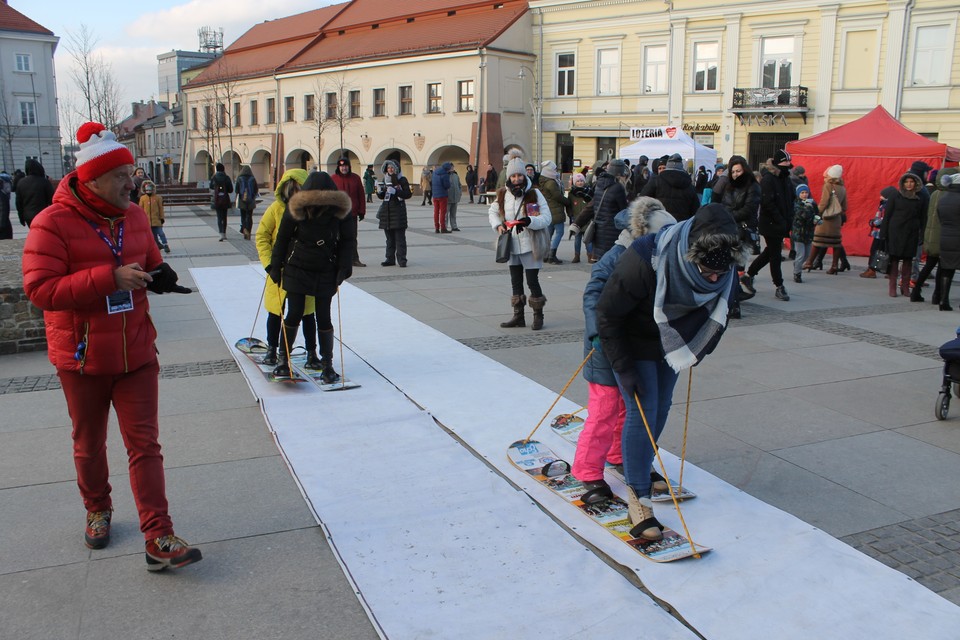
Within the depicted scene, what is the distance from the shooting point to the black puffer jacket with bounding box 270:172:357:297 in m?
6.07

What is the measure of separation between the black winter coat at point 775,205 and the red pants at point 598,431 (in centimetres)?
650

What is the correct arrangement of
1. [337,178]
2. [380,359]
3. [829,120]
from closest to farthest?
[380,359]
[337,178]
[829,120]

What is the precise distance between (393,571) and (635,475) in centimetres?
123

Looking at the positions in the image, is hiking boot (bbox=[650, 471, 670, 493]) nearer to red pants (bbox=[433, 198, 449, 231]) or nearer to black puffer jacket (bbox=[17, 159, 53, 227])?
black puffer jacket (bbox=[17, 159, 53, 227])

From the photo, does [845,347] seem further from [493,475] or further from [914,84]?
[914,84]

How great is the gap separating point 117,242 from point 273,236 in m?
3.40

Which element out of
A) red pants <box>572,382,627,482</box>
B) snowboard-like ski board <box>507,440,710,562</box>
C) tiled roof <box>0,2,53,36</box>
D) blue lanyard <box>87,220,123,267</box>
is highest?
tiled roof <box>0,2,53,36</box>

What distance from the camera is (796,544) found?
3857mm

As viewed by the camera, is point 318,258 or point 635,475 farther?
point 318,258

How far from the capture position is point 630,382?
3789 mm

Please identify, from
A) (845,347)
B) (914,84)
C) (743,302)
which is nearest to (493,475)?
(845,347)

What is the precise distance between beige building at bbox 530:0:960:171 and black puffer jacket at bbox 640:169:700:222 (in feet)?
79.1

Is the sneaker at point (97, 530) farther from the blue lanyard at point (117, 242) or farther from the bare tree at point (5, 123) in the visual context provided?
the bare tree at point (5, 123)

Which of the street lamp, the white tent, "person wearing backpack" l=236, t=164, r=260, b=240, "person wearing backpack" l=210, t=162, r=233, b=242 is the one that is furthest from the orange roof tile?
"person wearing backpack" l=236, t=164, r=260, b=240
